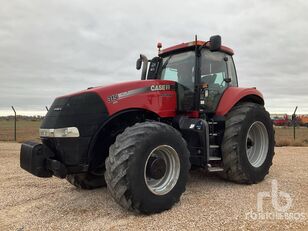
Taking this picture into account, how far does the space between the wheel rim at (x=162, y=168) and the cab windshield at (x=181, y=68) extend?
5.33ft

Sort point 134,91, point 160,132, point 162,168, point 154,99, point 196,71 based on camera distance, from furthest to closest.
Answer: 1. point 196,71
2. point 154,99
3. point 134,91
4. point 162,168
5. point 160,132

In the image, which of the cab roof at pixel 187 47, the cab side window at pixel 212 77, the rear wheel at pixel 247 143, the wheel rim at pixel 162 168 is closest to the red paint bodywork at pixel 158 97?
the cab roof at pixel 187 47

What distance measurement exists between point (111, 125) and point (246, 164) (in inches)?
99.6

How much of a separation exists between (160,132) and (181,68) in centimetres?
206

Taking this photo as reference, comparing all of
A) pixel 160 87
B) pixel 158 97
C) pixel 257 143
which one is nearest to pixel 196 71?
pixel 160 87

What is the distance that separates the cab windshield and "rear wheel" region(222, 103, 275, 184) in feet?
3.31

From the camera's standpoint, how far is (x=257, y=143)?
285 inches

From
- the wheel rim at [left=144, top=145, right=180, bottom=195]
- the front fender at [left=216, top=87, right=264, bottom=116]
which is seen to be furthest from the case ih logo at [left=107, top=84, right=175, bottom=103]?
the front fender at [left=216, top=87, right=264, bottom=116]

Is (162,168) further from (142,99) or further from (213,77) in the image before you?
(213,77)

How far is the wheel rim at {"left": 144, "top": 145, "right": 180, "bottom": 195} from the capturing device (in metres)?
4.96

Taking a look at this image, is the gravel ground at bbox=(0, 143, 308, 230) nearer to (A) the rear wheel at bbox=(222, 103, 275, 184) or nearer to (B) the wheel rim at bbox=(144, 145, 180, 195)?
(A) the rear wheel at bbox=(222, 103, 275, 184)

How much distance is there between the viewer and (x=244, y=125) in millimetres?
6410

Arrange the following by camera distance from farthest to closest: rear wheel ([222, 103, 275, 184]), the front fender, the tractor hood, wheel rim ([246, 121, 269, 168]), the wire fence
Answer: the wire fence → wheel rim ([246, 121, 269, 168]) → the front fender → rear wheel ([222, 103, 275, 184]) → the tractor hood

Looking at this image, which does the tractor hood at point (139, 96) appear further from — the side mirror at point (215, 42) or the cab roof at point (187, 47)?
the side mirror at point (215, 42)
